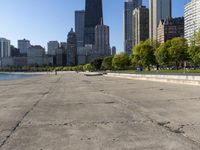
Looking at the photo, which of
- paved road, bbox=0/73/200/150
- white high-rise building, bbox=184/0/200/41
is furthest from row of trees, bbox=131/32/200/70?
paved road, bbox=0/73/200/150

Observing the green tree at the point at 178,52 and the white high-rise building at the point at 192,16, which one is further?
the white high-rise building at the point at 192,16

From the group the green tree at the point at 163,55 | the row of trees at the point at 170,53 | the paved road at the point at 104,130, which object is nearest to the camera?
the paved road at the point at 104,130

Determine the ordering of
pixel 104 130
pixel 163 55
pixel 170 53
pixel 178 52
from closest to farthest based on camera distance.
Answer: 1. pixel 104 130
2. pixel 178 52
3. pixel 170 53
4. pixel 163 55

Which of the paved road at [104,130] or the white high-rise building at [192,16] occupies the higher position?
the white high-rise building at [192,16]

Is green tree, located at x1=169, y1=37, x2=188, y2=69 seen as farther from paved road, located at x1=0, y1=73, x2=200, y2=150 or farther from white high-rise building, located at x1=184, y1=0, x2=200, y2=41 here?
paved road, located at x1=0, y1=73, x2=200, y2=150

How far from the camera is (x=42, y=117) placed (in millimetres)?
12703

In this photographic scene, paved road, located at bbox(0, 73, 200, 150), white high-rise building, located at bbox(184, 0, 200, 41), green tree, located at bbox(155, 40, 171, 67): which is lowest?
paved road, located at bbox(0, 73, 200, 150)

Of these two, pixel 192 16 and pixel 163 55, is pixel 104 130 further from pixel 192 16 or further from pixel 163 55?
pixel 192 16

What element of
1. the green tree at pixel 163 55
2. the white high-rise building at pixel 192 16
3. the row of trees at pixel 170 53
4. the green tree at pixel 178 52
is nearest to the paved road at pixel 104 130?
the row of trees at pixel 170 53

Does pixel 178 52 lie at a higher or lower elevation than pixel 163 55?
higher

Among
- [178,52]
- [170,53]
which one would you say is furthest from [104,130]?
[170,53]

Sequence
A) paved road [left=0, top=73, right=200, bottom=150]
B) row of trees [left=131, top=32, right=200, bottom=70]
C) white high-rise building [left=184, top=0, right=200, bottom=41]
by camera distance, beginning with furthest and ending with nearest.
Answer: white high-rise building [left=184, top=0, right=200, bottom=41] → row of trees [left=131, top=32, right=200, bottom=70] → paved road [left=0, top=73, right=200, bottom=150]

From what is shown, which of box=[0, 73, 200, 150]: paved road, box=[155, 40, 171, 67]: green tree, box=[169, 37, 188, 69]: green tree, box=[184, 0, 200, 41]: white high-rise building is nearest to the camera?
box=[0, 73, 200, 150]: paved road

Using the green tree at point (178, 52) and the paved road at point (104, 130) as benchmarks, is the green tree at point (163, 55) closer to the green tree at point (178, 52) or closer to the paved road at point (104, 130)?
the green tree at point (178, 52)
